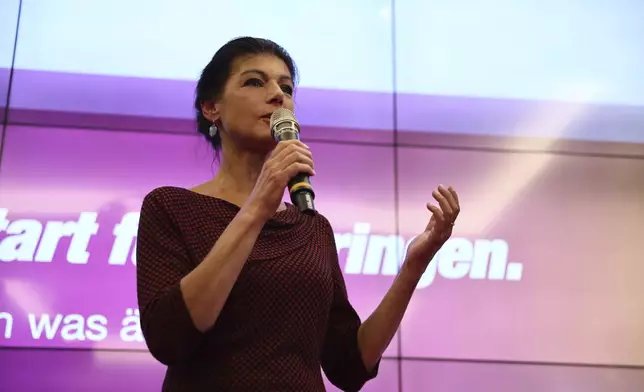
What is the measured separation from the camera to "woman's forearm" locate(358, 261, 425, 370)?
143 cm

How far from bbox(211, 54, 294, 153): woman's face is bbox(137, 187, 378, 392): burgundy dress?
0.49 feet

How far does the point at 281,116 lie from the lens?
128 cm

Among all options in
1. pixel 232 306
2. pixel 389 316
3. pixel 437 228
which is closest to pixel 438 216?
pixel 437 228

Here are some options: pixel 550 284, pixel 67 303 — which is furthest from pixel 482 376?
pixel 67 303

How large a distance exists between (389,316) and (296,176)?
0.45 m

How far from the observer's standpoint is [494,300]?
247 centimetres

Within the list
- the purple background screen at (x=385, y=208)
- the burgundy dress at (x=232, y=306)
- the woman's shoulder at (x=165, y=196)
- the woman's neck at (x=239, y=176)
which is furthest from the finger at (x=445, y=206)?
the purple background screen at (x=385, y=208)

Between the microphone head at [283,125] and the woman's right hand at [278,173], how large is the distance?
0.09 meters

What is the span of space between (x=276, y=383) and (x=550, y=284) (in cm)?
163

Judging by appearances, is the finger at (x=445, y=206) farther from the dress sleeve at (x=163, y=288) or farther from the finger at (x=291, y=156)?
the dress sleeve at (x=163, y=288)

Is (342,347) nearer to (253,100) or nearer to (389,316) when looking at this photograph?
(389,316)

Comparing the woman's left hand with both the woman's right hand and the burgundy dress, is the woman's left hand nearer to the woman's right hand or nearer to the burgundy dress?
the burgundy dress

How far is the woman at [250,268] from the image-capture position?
1109mm

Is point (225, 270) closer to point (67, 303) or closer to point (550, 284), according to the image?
point (67, 303)
